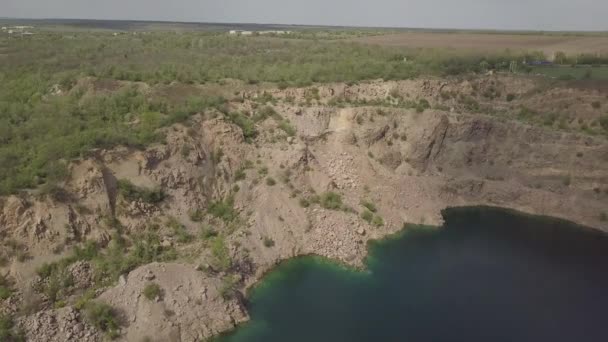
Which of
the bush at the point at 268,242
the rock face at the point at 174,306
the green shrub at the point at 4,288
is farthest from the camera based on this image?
the bush at the point at 268,242

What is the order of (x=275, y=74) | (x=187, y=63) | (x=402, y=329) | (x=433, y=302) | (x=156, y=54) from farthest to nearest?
(x=156, y=54), (x=187, y=63), (x=275, y=74), (x=433, y=302), (x=402, y=329)

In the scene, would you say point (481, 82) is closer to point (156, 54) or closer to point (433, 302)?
point (433, 302)

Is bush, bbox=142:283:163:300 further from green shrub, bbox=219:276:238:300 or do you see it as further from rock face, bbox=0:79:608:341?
green shrub, bbox=219:276:238:300

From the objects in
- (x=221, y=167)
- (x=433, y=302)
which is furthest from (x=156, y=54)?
(x=433, y=302)

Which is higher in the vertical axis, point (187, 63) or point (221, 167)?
point (187, 63)

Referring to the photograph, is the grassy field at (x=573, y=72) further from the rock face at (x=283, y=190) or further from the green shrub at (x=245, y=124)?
the green shrub at (x=245, y=124)

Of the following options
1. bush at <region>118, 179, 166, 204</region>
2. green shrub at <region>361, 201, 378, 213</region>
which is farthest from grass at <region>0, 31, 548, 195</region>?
green shrub at <region>361, 201, 378, 213</region>

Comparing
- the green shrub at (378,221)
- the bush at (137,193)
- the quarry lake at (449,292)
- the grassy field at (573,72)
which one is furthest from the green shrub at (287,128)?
the grassy field at (573,72)
